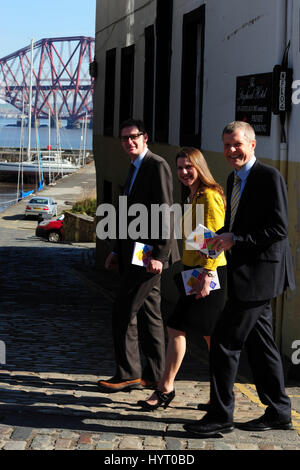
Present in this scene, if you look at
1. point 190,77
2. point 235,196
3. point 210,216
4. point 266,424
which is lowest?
point 266,424

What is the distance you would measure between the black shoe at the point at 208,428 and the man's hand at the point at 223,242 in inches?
38.5

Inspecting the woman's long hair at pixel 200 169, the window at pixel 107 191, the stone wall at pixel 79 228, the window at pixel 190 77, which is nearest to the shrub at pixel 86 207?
the stone wall at pixel 79 228

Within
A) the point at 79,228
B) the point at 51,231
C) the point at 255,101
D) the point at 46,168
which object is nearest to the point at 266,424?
the point at 255,101

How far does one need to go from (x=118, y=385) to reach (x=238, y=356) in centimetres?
134

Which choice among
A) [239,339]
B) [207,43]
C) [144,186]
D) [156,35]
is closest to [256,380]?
[239,339]

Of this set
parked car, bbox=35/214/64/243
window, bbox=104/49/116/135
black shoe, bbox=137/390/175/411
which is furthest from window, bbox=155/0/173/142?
parked car, bbox=35/214/64/243

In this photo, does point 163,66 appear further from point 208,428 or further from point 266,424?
point 208,428

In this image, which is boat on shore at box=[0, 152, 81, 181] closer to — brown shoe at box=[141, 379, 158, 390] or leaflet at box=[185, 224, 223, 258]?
brown shoe at box=[141, 379, 158, 390]

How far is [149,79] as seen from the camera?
581 inches

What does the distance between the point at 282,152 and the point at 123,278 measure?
243 centimetres

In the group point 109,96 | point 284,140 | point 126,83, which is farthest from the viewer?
point 109,96

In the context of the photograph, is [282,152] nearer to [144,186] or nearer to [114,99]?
[144,186]

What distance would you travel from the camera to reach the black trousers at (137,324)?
589 cm

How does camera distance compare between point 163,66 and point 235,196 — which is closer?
point 235,196
